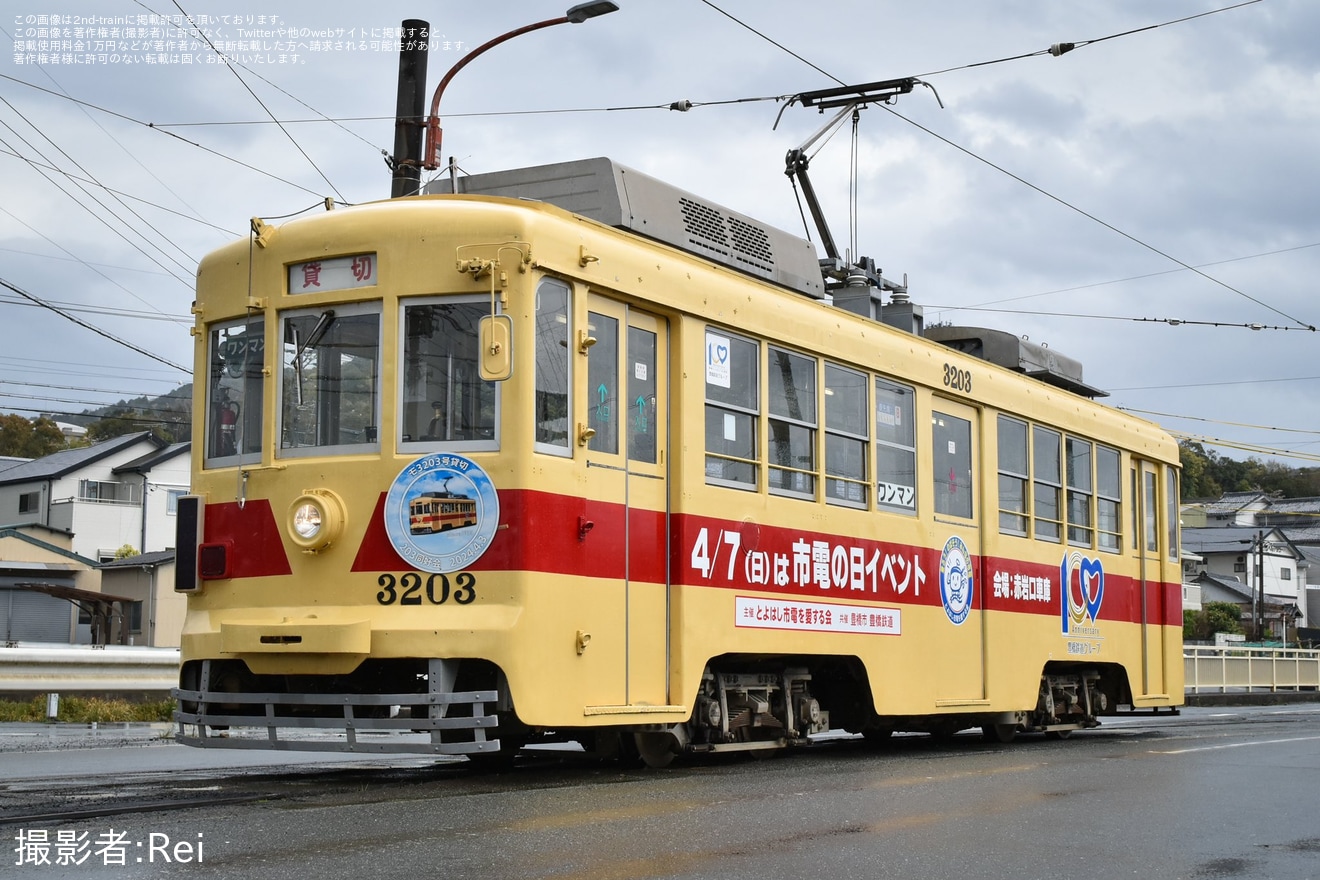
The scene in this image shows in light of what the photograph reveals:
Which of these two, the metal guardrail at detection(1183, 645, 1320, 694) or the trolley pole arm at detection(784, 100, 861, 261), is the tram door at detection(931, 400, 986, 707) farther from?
the metal guardrail at detection(1183, 645, 1320, 694)

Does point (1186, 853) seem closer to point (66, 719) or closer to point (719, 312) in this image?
point (719, 312)

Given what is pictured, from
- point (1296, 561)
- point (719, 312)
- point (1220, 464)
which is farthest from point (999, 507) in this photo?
point (1220, 464)

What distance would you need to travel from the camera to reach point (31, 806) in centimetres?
744

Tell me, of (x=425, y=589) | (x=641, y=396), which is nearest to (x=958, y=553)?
(x=641, y=396)

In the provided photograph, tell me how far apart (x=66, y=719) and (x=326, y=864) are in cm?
1166

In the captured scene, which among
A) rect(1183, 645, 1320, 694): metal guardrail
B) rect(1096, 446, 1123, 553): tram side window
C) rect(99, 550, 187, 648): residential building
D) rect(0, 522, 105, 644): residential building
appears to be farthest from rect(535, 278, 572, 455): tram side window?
rect(0, 522, 105, 644): residential building

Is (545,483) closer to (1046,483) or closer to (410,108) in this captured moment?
(1046,483)

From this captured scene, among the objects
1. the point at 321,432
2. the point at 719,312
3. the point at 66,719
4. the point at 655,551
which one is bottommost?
the point at 66,719

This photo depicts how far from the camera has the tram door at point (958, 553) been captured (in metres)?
12.7

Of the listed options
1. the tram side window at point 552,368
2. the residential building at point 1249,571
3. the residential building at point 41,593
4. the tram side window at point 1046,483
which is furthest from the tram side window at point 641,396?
the residential building at point 1249,571

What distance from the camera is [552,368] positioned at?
348 inches

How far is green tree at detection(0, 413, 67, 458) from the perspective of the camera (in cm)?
7500

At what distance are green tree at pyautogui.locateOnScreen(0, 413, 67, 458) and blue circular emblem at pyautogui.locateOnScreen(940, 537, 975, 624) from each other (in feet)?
227

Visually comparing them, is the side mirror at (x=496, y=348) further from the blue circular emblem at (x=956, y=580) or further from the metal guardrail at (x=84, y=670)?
the metal guardrail at (x=84, y=670)
